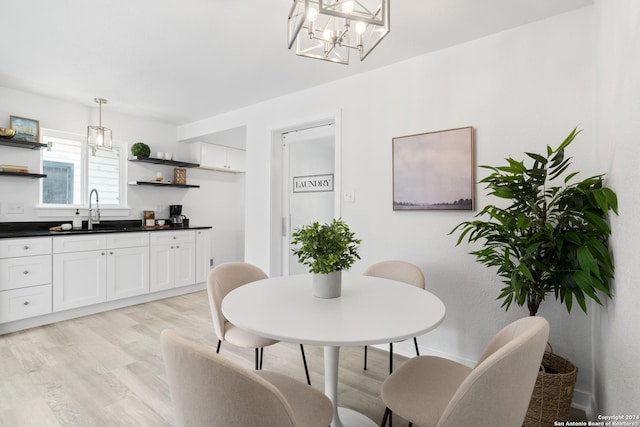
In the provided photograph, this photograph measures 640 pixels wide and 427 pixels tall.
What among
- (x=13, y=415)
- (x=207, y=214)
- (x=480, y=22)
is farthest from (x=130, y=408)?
(x=207, y=214)

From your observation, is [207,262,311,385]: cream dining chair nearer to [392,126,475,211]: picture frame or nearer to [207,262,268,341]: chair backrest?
[207,262,268,341]: chair backrest

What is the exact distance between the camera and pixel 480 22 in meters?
2.23

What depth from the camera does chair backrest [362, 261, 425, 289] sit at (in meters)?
2.16

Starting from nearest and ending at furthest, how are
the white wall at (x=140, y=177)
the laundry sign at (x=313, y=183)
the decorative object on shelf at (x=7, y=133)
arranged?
1. the decorative object on shelf at (x=7, y=133)
2. the laundry sign at (x=313, y=183)
3. the white wall at (x=140, y=177)

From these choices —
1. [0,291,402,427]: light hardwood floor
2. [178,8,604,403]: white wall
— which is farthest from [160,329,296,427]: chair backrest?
[178,8,604,403]: white wall

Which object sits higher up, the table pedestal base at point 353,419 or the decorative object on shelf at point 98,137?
the decorative object on shelf at point 98,137

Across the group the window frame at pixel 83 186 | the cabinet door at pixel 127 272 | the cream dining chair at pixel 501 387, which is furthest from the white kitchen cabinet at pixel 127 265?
the cream dining chair at pixel 501 387

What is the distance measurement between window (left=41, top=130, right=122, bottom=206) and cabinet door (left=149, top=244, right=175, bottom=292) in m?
0.92

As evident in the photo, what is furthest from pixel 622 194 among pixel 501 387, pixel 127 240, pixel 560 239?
pixel 127 240

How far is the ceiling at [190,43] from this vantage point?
209 centimetres

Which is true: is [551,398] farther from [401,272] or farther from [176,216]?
[176,216]

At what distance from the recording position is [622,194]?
1.29 meters

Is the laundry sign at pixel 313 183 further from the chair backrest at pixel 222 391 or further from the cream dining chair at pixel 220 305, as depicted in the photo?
the chair backrest at pixel 222 391

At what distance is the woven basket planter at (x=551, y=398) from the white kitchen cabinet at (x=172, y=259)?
4138 millimetres
